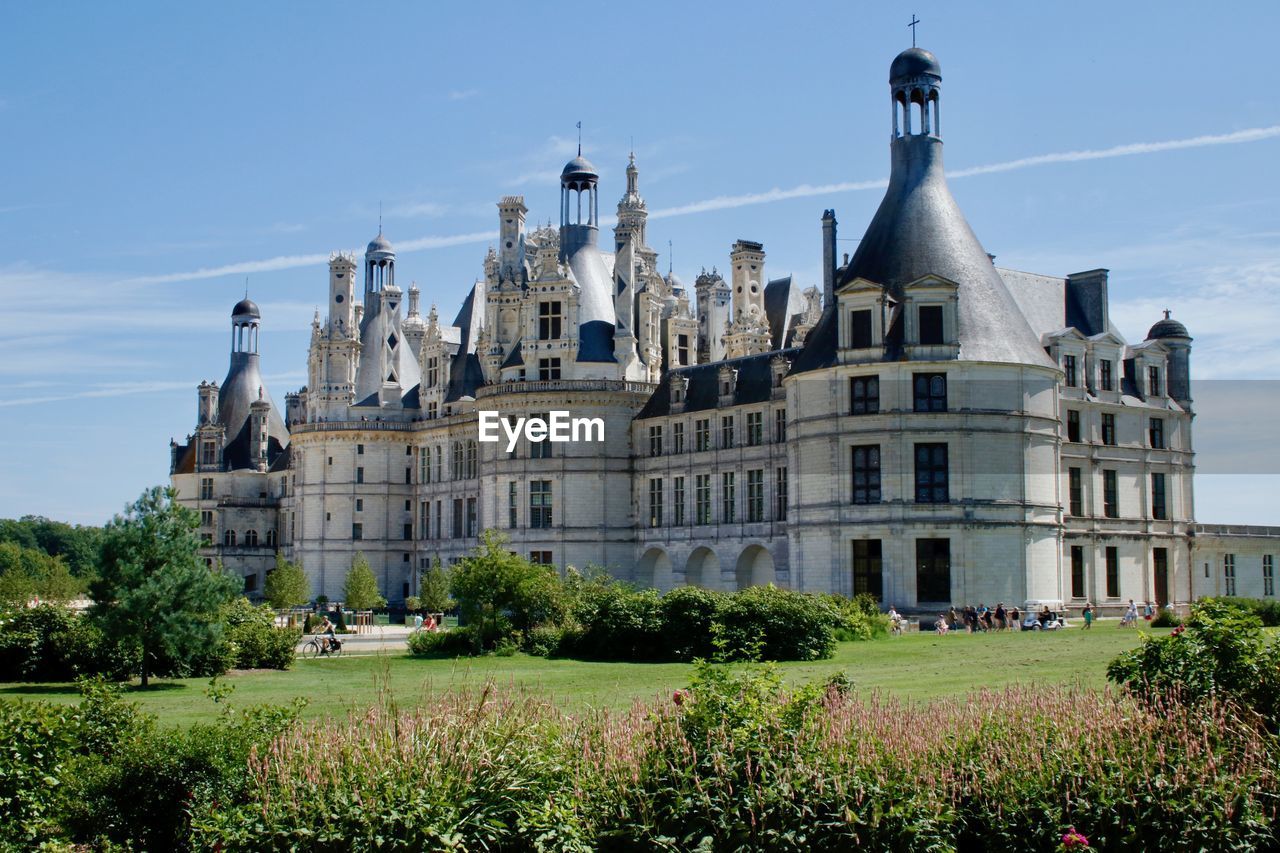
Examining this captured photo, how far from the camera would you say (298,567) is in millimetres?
84750

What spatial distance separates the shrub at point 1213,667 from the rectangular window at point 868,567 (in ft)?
115

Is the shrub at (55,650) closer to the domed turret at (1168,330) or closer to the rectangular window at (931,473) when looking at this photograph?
the rectangular window at (931,473)

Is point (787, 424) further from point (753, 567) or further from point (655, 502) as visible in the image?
point (655, 502)

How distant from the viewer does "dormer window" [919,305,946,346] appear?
5369 centimetres

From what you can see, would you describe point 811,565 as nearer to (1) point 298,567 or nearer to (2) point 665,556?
(2) point 665,556

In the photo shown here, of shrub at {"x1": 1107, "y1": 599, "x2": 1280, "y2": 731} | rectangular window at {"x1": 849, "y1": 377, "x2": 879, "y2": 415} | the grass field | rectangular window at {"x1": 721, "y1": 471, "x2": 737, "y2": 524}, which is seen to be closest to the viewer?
shrub at {"x1": 1107, "y1": 599, "x2": 1280, "y2": 731}

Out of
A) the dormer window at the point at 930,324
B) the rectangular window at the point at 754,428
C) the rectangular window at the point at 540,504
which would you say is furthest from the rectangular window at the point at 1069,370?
the rectangular window at the point at 540,504

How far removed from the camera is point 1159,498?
6250 centimetres

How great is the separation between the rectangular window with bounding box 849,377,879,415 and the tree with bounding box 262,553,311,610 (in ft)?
130

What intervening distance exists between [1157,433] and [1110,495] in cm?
447

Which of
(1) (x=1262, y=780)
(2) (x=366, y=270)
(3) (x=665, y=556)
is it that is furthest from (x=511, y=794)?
(2) (x=366, y=270)

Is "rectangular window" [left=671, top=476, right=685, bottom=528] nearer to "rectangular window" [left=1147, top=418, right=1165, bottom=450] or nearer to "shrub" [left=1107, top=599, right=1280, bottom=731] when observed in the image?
"rectangular window" [left=1147, top=418, right=1165, bottom=450]

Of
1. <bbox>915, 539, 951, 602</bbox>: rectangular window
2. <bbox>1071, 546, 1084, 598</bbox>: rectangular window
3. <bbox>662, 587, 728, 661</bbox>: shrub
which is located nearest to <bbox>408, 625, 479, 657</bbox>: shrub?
<bbox>662, 587, 728, 661</bbox>: shrub

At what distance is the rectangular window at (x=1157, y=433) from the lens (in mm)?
62438
